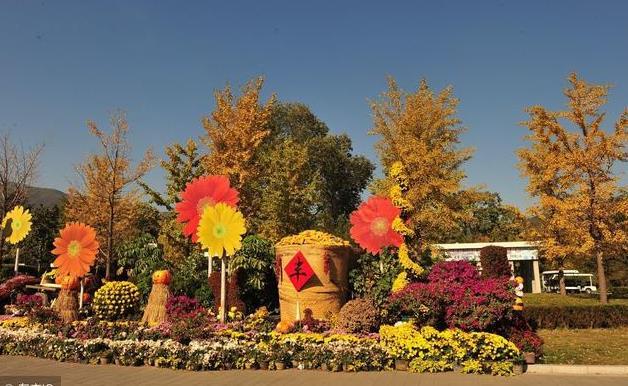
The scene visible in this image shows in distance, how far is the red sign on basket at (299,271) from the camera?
11047mm

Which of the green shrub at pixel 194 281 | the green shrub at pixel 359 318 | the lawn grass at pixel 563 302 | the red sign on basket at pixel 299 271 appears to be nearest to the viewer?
the green shrub at pixel 359 318

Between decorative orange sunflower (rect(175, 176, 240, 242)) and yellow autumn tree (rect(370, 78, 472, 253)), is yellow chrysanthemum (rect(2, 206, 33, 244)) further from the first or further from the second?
yellow autumn tree (rect(370, 78, 472, 253))

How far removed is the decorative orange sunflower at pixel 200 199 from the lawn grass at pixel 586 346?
7475mm

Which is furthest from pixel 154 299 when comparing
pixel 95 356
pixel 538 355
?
pixel 538 355

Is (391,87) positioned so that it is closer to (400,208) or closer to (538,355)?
(400,208)

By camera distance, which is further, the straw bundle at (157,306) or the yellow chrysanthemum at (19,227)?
the yellow chrysanthemum at (19,227)

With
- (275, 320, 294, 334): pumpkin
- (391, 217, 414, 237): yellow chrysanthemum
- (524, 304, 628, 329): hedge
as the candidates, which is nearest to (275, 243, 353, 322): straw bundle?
(275, 320, 294, 334): pumpkin

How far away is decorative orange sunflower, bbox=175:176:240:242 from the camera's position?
11555 millimetres

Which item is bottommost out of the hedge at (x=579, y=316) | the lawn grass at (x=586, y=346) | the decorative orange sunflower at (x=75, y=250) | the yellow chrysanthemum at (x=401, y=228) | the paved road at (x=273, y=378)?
the paved road at (x=273, y=378)

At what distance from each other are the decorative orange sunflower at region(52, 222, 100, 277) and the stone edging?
10522 mm

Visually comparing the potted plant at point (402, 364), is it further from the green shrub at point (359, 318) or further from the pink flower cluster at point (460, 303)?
the green shrub at point (359, 318)

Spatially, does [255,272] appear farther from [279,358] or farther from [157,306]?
[279,358]

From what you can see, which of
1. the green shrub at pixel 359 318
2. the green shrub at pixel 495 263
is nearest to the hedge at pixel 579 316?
the green shrub at pixel 495 263

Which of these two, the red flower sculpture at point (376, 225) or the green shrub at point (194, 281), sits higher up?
the red flower sculpture at point (376, 225)
